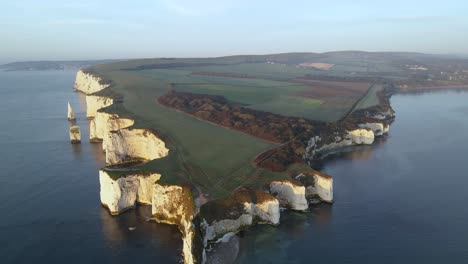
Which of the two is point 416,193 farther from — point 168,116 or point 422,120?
point 422,120

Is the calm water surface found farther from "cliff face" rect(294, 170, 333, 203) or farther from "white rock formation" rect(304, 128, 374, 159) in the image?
"white rock formation" rect(304, 128, 374, 159)

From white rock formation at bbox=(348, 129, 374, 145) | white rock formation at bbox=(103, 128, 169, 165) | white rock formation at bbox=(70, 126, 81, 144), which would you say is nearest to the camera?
white rock formation at bbox=(103, 128, 169, 165)

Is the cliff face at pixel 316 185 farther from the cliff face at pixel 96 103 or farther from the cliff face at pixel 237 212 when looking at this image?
the cliff face at pixel 96 103

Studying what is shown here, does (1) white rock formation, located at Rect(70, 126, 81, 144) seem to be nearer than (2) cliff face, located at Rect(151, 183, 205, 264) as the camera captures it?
No

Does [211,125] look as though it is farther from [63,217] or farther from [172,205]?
[63,217]

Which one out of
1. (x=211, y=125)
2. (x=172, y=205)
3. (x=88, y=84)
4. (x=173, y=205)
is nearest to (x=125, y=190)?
(x=172, y=205)

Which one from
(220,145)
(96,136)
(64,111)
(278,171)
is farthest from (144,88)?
(278,171)

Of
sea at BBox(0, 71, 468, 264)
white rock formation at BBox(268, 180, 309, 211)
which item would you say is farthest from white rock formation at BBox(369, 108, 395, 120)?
white rock formation at BBox(268, 180, 309, 211)

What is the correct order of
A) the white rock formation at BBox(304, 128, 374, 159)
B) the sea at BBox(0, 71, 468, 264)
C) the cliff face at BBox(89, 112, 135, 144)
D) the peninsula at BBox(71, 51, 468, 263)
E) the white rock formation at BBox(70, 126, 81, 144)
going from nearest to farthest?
the sea at BBox(0, 71, 468, 264) → the peninsula at BBox(71, 51, 468, 263) → the white rock formation at BBox(304, 128, 374, 159) → the cliff face at BBox(89, 112, 135, 144) → the white rock formation at BBox(70, 126, 81, 144)

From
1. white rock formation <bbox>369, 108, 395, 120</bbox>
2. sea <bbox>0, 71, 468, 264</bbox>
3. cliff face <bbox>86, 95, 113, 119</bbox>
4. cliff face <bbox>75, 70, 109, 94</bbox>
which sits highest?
cliff face <bbox>75, 70, 109, 94</bbox>
